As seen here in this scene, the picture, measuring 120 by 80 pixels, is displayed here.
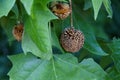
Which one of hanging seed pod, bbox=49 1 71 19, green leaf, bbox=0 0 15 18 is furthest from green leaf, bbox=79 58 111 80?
green leaf, bbox=0 0 15 18

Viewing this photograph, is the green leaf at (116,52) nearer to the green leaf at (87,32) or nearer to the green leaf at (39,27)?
the green leaf at (87,32)

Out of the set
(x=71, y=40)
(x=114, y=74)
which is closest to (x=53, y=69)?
(x=71, y=40)

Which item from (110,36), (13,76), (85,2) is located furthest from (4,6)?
(110,36)

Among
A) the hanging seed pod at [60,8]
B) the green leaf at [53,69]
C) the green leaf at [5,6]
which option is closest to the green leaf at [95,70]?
the green leaf at [53,69]

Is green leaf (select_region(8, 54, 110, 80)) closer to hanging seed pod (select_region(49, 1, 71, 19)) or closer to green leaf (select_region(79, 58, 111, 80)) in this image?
green leaf (select_region(79, 58, 111, 80))

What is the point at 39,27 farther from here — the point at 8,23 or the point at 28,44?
the point at 8,23
